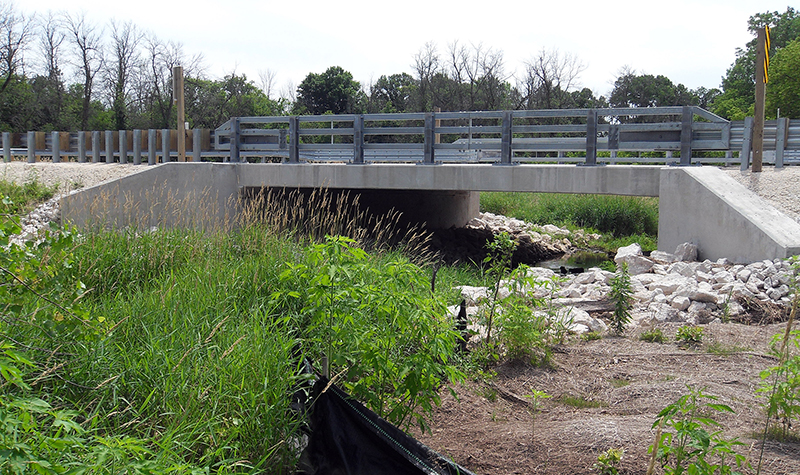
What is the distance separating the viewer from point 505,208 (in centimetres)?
2664

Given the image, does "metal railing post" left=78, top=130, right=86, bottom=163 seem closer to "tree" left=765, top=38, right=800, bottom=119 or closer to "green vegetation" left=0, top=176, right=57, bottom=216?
"green vegetation" left=0, top=176, right=57, bottom=216

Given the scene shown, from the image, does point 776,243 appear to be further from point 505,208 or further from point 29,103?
point 29,103

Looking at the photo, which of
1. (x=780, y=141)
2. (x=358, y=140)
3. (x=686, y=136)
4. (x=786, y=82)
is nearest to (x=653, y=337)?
(x=686, y=136)

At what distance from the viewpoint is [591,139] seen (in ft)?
38.8

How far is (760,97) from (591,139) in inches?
112

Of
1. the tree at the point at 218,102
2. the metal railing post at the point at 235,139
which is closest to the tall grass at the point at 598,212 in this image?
the metal railing post at the point at 235,139

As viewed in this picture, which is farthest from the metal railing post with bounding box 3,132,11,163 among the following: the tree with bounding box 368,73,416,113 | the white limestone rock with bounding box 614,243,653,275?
the tree with bounding box 368,73,416,113

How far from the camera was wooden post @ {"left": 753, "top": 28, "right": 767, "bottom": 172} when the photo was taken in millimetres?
10688

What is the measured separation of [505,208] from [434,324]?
22.8m

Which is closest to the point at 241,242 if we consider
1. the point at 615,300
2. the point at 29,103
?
the point at 615,300

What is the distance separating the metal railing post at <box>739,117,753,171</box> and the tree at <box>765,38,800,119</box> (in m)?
29.8

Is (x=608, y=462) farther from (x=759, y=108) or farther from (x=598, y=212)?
(x=598, y=212)

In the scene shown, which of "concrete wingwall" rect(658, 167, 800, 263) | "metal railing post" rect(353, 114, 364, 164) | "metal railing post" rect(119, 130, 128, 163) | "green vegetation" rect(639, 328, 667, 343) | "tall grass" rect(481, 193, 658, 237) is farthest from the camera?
"tall grass" rect(481, 193, 658, 237)

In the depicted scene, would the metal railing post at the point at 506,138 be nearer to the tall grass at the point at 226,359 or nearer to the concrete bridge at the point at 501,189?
the concrete bridge at the point at 501,189
